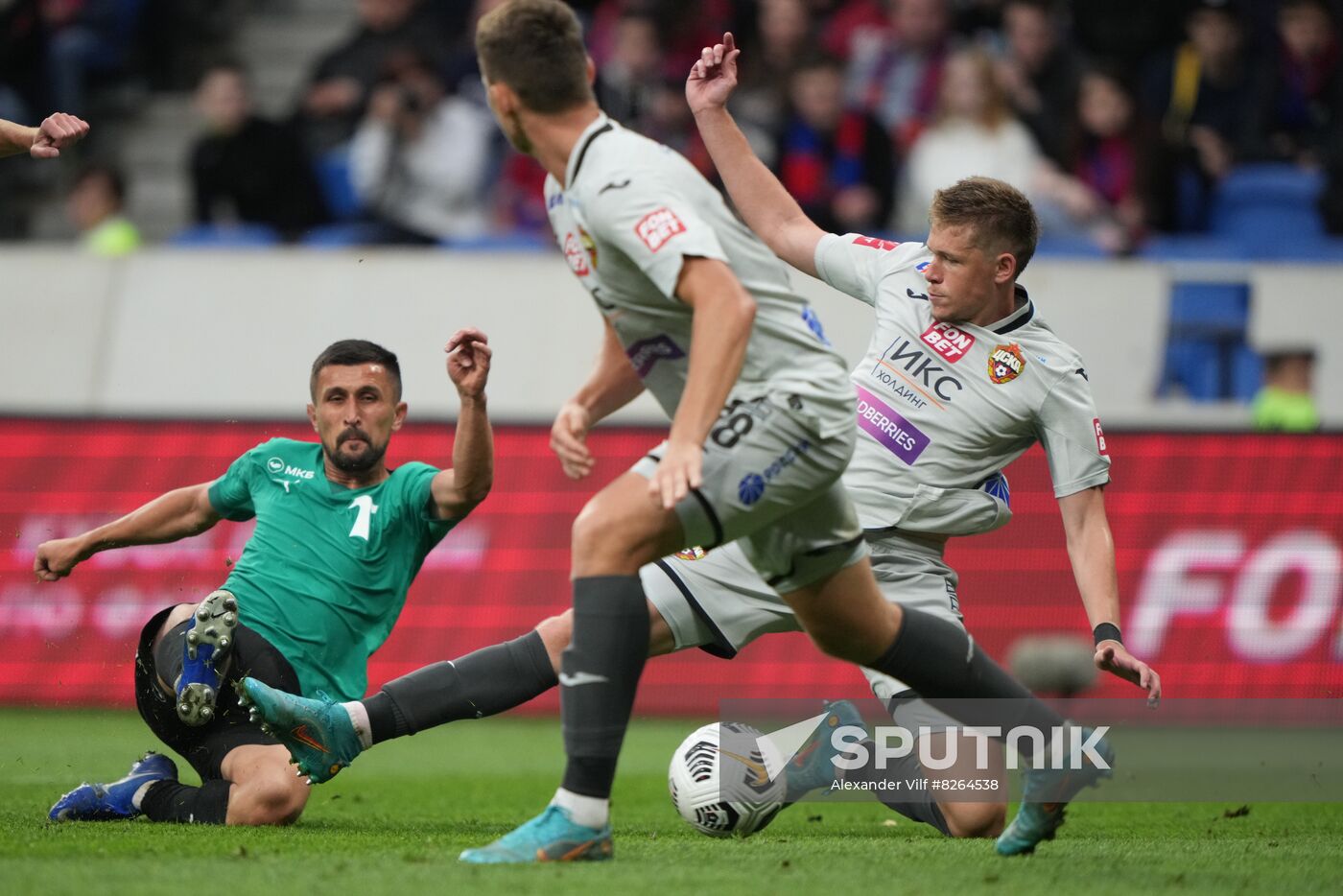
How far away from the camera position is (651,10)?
546 inches

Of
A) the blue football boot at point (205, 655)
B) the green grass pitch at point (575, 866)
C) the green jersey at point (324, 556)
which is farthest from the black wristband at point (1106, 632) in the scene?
the blue football boot at point (205, 655)

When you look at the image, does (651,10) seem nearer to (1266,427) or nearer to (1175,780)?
(1266,427)

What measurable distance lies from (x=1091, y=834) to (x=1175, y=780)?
5.99ft

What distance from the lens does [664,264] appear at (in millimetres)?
4152

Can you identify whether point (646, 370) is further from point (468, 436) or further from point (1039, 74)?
point (1039, 74)

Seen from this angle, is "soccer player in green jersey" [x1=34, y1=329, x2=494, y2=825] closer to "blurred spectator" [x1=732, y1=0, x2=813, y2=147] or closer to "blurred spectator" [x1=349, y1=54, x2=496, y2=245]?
"blurred spectator" [x1=349, y1=54, x2=496, y2=245]

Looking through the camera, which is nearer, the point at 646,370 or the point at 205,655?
the point at 646,370

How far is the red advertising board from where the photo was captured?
9.54 metres

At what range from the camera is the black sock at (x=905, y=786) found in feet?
19.6

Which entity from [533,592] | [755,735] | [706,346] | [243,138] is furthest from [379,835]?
[243,138]

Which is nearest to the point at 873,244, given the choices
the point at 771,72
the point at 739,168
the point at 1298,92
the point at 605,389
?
the point at 739,168

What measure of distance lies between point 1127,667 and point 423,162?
9.00 meters

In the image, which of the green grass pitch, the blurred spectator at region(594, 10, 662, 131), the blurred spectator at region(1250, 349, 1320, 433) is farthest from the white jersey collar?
the blurred spectator at region(594, 10, 662, 131)

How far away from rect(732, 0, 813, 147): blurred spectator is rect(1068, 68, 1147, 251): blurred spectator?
6.86 feet
